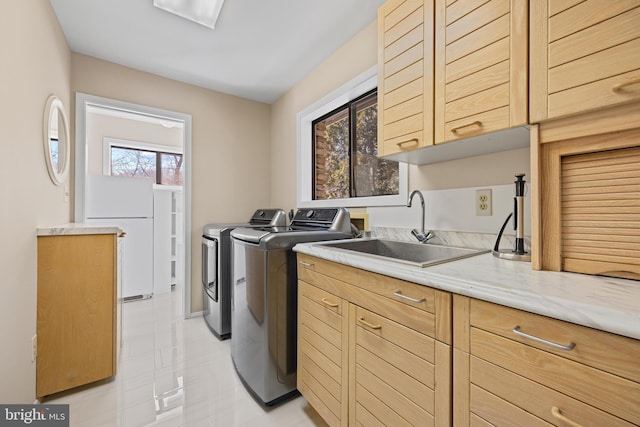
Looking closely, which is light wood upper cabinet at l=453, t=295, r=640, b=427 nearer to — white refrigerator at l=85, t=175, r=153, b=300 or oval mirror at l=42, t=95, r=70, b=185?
oval mirror at l=42, t=95, r=70, b=185

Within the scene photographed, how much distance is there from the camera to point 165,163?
511 centimetres

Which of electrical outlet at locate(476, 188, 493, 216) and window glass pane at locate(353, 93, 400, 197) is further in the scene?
window glass pane at locate(353, 93, 400, 197)

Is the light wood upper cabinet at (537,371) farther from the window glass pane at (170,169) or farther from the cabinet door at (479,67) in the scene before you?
the window glass pane at (170,169)

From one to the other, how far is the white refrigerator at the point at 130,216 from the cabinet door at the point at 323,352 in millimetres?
2976

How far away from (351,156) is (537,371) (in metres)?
1.98

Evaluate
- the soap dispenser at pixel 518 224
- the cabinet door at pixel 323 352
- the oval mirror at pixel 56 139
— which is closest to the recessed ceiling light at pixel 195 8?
the oval mirror at pixel 56 139

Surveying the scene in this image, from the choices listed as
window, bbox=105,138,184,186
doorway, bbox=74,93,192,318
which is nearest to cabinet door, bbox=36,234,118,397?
doorway, bbox=74,93,192,318

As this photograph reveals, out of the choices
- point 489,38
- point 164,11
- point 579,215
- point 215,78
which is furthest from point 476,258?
point 215,78

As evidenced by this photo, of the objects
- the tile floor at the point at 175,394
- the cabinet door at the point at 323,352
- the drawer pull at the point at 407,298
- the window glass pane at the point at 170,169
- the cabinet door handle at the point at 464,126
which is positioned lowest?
the tile floor at the point at 175,394

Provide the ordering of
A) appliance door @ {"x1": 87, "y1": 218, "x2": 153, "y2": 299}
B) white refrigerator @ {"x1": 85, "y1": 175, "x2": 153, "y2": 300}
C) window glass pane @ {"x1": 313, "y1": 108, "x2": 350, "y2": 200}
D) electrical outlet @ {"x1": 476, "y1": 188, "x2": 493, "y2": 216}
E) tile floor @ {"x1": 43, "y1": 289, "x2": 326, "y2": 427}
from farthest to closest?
appliance door @ {"x1": 87, "y1": 218, "x2": 153, "y2": 299} → white refrigerator @ {"x1": 85, "y1": 175, "x2": 153, "y2": 300} → window glass pane @ {"x1": 313, "y1": 108, "x2": 350, "y2": 200} → tile floor @ {"x1": 43, "y1": 289, "x2": 326, "y2": 427} → electrical outlet @ {"x1": 476, "y1": 188, "x2": 493, "y2": 216}

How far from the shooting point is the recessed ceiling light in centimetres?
176

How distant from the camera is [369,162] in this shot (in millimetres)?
2197

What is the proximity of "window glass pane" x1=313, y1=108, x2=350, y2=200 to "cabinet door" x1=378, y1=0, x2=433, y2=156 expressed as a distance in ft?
3.36

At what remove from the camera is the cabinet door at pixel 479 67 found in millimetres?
911
